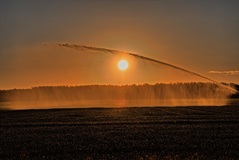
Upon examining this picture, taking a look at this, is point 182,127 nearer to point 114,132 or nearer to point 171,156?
point 114,132

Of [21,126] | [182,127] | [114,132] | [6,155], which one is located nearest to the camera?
[6,155]

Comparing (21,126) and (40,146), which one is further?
(21,126)

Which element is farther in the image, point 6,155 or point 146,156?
point 6,155

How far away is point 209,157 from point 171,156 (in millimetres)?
2329

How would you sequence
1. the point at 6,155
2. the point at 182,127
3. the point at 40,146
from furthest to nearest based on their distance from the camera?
the point at 182,127 → the point at 40,146 → the point at 6,155

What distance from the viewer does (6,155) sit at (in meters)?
30.0

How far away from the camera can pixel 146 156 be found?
2781 centimetres

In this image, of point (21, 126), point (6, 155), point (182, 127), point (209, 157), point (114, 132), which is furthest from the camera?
point (21, 126)

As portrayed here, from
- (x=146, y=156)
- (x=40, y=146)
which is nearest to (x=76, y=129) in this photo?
(x=40, y=146)

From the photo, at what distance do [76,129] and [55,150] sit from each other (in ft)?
50.7

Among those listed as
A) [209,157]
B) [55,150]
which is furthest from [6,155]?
[209,157]

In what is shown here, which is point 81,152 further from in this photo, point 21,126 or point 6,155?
point 21,126

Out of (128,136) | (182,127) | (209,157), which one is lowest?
(209,157)

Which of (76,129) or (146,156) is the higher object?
(76,129)
